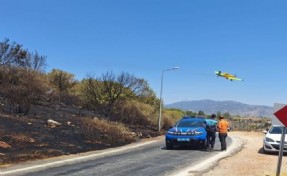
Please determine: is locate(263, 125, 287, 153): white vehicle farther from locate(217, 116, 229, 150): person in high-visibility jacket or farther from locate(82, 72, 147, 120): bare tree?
locate(82, 72, 147, 120): bare tree

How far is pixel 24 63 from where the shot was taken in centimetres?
4131

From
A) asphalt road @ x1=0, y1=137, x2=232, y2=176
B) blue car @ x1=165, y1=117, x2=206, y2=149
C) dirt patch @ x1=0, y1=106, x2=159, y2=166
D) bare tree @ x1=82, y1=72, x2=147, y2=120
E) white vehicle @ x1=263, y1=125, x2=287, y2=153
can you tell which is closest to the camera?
asphalt road @ x1=0, y1=137, x2=232, y2=176

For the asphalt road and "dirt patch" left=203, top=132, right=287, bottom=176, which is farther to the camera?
"dirt patch" left=203, top=132, right=287, bottom=176

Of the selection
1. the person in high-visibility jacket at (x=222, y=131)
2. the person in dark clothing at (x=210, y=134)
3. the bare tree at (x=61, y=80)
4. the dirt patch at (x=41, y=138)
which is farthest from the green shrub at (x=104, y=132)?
the bare tree at (x=61, y=80)

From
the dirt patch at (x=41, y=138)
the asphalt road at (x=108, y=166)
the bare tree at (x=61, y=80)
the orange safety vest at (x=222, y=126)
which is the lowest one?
the asphalt road at (x=108, y=166)

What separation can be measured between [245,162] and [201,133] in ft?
16.9

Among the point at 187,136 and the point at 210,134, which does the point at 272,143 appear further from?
the point at 187,136

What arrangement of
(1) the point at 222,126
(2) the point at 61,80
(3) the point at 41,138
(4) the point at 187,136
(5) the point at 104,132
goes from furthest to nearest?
(2) the point at 61,80 → (5) the point at 104,132 → (1) the point at 222,126 → (4) the point at 187,136 → (3) the point at 41,138

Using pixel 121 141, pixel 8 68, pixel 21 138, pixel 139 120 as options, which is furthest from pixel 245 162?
pixel 139 120

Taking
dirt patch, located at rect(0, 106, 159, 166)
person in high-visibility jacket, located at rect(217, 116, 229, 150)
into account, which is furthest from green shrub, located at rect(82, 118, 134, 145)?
person in high-visibility jacket, located at rect(217, 116, 229, 150)

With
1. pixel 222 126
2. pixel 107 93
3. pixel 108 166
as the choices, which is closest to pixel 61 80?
pixel 107 93

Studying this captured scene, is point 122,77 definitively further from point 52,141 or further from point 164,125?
point 52,141

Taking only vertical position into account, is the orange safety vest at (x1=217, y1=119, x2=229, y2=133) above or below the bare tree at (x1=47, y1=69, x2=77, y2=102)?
below

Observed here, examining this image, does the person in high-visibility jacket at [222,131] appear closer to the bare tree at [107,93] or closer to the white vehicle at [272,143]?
the white vehicle at [272,143]
